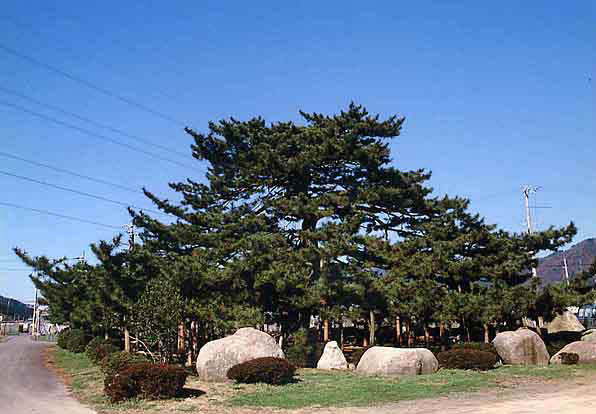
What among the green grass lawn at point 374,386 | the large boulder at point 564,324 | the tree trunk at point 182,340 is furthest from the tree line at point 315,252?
the large boulder at point 564,324

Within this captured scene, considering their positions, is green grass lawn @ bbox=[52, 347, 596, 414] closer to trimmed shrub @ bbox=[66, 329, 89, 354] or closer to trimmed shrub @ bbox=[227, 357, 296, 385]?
trimmed shrub @ bbox=[227, 357, 296, 385]

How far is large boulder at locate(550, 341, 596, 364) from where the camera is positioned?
91.6 feet

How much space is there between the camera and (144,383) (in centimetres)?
1709

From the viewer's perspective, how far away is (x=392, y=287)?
1137 inches

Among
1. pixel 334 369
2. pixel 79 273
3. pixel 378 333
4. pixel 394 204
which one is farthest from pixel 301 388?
pixel 79 273

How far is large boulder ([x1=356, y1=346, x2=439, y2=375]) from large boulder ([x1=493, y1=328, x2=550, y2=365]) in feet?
17.7

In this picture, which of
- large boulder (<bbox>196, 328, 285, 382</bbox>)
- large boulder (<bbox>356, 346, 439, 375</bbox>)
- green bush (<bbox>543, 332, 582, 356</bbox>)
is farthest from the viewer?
green bush (<bbox>543, 332, 582, 356</bbox>)

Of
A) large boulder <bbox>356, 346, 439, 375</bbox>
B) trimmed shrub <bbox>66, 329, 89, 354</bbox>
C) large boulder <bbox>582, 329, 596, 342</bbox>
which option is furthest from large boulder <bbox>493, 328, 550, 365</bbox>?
trimmed shrub <bbox>66, 329, 89, 354</bbox>

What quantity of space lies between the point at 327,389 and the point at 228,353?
15.4 ft

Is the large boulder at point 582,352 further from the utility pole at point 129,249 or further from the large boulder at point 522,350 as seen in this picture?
the utility pole at point 129,249

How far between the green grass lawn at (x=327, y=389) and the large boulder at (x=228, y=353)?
0.77 meters

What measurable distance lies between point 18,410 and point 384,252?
20.1 metres

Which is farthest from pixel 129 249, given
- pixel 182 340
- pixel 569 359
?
pixel 569 359

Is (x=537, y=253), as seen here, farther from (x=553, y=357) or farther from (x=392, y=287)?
(x=392, y=287)
